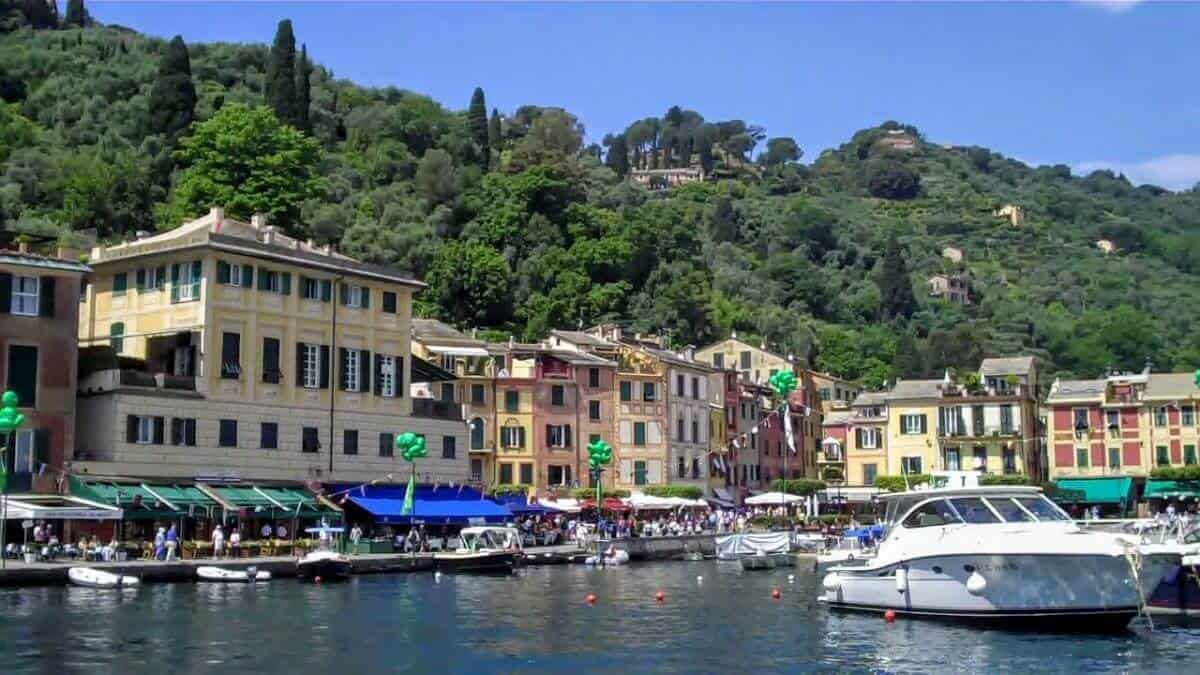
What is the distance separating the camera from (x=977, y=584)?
1449 inches

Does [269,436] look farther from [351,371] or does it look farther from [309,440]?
[351,371]

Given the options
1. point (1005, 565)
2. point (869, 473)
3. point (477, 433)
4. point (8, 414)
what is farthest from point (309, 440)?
point (869, 473)

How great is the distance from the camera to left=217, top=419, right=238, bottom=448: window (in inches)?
2372

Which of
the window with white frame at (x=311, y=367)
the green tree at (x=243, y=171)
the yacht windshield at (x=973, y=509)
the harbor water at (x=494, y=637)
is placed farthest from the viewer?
the green tree at (x=243, y=171)

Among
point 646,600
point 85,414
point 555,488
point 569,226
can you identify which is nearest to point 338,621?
point 646,600

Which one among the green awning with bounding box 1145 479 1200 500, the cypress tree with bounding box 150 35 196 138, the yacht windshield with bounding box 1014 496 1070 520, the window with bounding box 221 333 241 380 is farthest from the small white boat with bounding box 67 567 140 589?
the cypress tree with bounding box 150 35 196 138

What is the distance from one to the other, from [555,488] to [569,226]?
50955 mm

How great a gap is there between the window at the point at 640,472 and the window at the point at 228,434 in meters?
37.0

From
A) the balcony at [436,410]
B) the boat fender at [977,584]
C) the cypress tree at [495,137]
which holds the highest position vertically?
the cypress tree at [495,137]

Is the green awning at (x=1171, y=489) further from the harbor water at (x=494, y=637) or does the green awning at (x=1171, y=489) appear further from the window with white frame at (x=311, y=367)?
the window with white frame at (x=311, y=367)

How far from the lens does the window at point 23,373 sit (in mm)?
53938

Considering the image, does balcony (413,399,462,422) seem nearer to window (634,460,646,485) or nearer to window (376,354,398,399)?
window (376,354,398,399)

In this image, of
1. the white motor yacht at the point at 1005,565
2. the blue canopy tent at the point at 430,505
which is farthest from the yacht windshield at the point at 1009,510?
the blue canopy tent at the point at 430,505

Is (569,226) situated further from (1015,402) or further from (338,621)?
(338,621)
